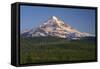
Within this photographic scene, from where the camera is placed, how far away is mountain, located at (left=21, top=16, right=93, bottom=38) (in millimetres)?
4310

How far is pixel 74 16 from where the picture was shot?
15.2ft

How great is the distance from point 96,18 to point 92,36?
33 cm

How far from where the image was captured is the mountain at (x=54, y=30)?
431 cm

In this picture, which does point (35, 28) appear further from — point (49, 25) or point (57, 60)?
point (57, 60)

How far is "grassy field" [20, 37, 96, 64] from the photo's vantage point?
4242 mm

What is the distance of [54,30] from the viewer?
4465mm

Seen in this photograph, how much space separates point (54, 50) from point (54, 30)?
329 millimetres

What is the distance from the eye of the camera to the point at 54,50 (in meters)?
4.47

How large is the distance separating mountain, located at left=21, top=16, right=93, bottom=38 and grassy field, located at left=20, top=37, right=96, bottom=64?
7 cm

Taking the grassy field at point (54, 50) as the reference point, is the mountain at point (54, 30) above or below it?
above

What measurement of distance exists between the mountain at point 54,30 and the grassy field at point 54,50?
73mm

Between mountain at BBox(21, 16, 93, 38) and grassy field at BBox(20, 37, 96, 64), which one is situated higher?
mountain at BBox(21, 16, 93, 38)

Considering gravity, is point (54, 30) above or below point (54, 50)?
above
